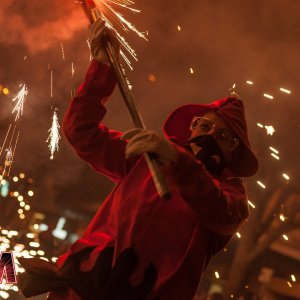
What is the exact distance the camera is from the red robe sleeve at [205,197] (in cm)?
159

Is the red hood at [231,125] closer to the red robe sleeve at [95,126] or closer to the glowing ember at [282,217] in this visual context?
the red robe sleeve at [95,126]

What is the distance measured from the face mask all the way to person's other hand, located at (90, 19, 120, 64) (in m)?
0.64

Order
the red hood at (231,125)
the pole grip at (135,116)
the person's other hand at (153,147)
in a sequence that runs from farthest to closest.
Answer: the red hood at (231,125) → the person's other hand at (153,147) → the pole grip at (135,116)

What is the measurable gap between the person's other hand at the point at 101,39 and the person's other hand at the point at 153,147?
668 millimetres

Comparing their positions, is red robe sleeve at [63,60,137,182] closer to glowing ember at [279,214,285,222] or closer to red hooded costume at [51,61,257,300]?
red hooded costume at [51,61,257,300]

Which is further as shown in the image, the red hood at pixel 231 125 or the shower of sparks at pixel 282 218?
the shower of sparks at pixel 282 218

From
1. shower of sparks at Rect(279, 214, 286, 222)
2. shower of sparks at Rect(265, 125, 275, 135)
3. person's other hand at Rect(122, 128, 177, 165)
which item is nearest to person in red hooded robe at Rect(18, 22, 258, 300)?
person's other hand at Rect(122, 128, 177, 165)

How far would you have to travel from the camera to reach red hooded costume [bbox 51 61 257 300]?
1.68m

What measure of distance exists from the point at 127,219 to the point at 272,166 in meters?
6.59

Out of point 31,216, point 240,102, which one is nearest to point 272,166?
point 240,102

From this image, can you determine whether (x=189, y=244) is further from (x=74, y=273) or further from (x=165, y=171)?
(x=74, y=273)

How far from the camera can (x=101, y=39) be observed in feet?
6.72

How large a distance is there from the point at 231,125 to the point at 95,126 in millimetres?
766

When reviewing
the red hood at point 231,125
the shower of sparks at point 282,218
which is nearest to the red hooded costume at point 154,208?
the red hood at point 231,125
